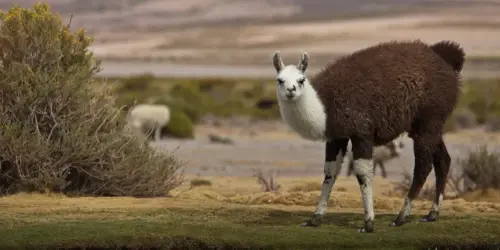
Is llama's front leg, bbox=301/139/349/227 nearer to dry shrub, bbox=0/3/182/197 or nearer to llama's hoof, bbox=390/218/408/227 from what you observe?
llama's hoof, bbox=390/218/408/227

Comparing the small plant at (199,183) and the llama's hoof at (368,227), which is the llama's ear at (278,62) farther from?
the small plant at (199,183)

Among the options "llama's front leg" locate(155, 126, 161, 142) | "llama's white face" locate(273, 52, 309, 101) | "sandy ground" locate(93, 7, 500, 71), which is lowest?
"llama's white face" locate(273, 52, 309, 101)

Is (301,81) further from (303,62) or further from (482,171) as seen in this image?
(482,171)

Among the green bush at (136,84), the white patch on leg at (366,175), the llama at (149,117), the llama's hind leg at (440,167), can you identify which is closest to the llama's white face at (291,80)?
the white patch on leg at (366,175)

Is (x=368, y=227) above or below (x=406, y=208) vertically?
below

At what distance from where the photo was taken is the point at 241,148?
30.0 m

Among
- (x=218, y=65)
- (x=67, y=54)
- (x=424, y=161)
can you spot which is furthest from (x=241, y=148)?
(x=218, y=65)

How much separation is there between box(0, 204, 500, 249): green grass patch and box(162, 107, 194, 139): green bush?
19.0 m

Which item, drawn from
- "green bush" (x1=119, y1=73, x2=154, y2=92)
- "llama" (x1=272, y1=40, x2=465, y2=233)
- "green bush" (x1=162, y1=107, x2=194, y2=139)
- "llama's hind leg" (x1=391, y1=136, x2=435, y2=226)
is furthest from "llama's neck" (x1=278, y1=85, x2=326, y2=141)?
"green bush" (x1=119, y1=73, x2=154, y2=92)

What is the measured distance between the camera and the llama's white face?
11.5 meters

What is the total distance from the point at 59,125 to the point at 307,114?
406 centimetres

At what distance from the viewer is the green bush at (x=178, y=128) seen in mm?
31844

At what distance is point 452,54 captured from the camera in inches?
506

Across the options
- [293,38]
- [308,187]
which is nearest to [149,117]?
[308,187]
